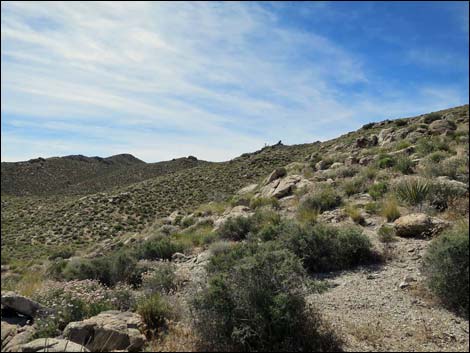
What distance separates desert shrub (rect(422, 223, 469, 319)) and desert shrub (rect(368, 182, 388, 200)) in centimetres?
666

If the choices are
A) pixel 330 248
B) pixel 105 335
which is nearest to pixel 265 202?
pixel 330 248

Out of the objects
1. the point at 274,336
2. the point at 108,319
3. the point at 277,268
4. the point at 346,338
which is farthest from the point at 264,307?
the point at 108,319

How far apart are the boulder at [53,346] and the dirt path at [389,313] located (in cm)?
338

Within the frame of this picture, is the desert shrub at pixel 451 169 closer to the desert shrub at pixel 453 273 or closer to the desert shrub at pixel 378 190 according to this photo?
the desert shrub at pixel 378 190

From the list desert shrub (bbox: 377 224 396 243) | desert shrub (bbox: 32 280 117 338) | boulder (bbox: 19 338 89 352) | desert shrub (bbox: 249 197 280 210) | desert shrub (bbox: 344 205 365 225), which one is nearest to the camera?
boulder (bbox: 19 338 89 352)

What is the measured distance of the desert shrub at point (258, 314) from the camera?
4930 millimetres

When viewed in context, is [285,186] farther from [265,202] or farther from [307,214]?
[307,214]

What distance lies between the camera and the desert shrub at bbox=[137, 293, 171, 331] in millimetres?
5652

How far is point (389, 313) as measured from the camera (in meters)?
5.92

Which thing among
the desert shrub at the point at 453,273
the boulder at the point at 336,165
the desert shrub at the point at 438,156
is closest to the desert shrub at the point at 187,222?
the boulder at the point at 336,165

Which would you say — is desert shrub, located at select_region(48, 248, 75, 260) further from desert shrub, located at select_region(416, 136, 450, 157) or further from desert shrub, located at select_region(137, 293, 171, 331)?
desert shrub, located at select_region(416, 136, 450, 157)

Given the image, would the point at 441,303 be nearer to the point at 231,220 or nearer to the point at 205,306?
the point at 205,306

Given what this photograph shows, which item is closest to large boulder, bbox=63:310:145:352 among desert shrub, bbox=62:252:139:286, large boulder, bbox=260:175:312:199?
desert shrub, bbox=62:252:139:286

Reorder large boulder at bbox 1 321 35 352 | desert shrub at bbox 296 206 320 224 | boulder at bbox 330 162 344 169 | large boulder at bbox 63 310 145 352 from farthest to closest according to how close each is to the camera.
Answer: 1. boulder at bbox 330 162 344 169
2. desert shrub at bbox 296 206 320 224
3. large boulder at bbox 1 321 35 352
4. large boulder at bbox 63 310 145 352
